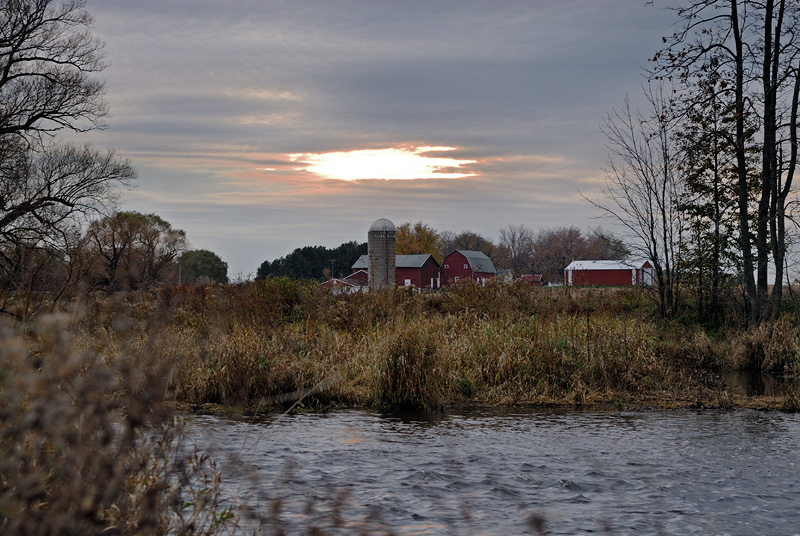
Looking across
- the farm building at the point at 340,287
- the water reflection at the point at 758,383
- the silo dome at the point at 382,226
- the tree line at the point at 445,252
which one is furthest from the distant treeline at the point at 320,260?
the water reflection at the point at 758,383

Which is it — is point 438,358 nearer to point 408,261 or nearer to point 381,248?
point 381,248

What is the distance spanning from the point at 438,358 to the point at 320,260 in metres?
84.6

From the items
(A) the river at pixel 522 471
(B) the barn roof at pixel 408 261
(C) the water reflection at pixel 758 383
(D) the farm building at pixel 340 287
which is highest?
(B) the barn roof at pixel 408 261

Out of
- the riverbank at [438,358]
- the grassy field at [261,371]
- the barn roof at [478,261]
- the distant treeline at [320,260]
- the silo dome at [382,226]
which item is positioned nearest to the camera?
the grassy field at [261,371]

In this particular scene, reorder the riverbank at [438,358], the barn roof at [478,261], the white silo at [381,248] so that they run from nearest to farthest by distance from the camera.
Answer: the riverbank at [438,358] → the white silo at [381,248] → the barn roof at [478,261]

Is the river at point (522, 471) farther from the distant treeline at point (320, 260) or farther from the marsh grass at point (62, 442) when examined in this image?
the distant treeline at point (320, 260)

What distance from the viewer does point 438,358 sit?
12617 mm

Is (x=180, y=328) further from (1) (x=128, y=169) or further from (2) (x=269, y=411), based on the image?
(1) (x=128, y=169)

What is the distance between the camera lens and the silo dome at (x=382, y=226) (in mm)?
42206

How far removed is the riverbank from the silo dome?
23.6 m

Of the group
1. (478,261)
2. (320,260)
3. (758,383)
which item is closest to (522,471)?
(758,383)

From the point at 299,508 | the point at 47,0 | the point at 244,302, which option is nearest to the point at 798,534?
the point at 299,508

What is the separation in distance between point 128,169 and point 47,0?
940cm

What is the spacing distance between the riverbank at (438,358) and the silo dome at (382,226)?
23.6m
